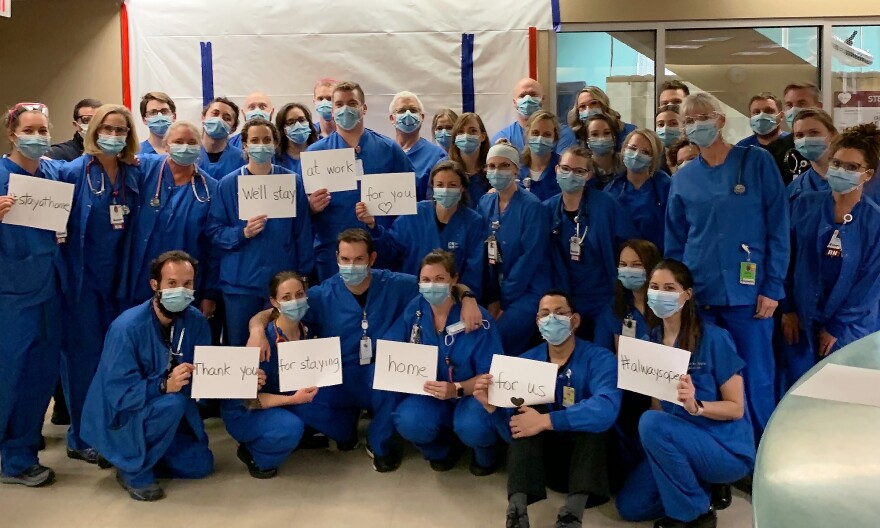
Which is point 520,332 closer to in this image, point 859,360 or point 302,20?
point 859,360

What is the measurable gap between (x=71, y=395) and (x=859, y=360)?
3.27 m

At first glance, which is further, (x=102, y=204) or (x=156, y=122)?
(x=156, y=122)

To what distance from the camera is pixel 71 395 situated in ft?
11.4

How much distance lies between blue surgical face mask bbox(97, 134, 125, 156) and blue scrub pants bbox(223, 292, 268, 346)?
0.81 metres

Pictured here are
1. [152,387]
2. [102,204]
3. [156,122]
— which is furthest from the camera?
[156,122]

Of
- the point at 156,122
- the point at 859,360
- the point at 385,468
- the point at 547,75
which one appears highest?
the point at 547,75

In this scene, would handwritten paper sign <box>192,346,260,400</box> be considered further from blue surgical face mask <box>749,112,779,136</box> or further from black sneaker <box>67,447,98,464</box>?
blue surgical face mask <box>749,112,779,136</box>

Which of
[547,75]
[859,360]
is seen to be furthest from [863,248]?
[547,75]

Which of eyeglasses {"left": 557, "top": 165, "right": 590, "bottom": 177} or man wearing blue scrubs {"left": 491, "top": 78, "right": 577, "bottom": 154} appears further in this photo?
man wearing blue scrubs {"left": 491, "top": 78, "right": 577, "bottom": 154}

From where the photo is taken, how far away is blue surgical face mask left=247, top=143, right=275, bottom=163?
3.54 meters

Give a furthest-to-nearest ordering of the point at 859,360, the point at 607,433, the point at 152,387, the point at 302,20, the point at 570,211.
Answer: the point at 302,20 → the point at 570,211 → the point at 152,387 → the point at 607,433 → the point at 859,360

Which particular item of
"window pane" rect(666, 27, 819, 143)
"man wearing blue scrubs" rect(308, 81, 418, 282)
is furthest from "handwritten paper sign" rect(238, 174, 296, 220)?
"window pane" rect(666, 27, 819, 143)

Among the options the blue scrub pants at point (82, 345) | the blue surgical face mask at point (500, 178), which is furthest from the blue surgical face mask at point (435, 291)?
the blue scrub pants at point (82, 345)

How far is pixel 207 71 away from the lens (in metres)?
5.54
